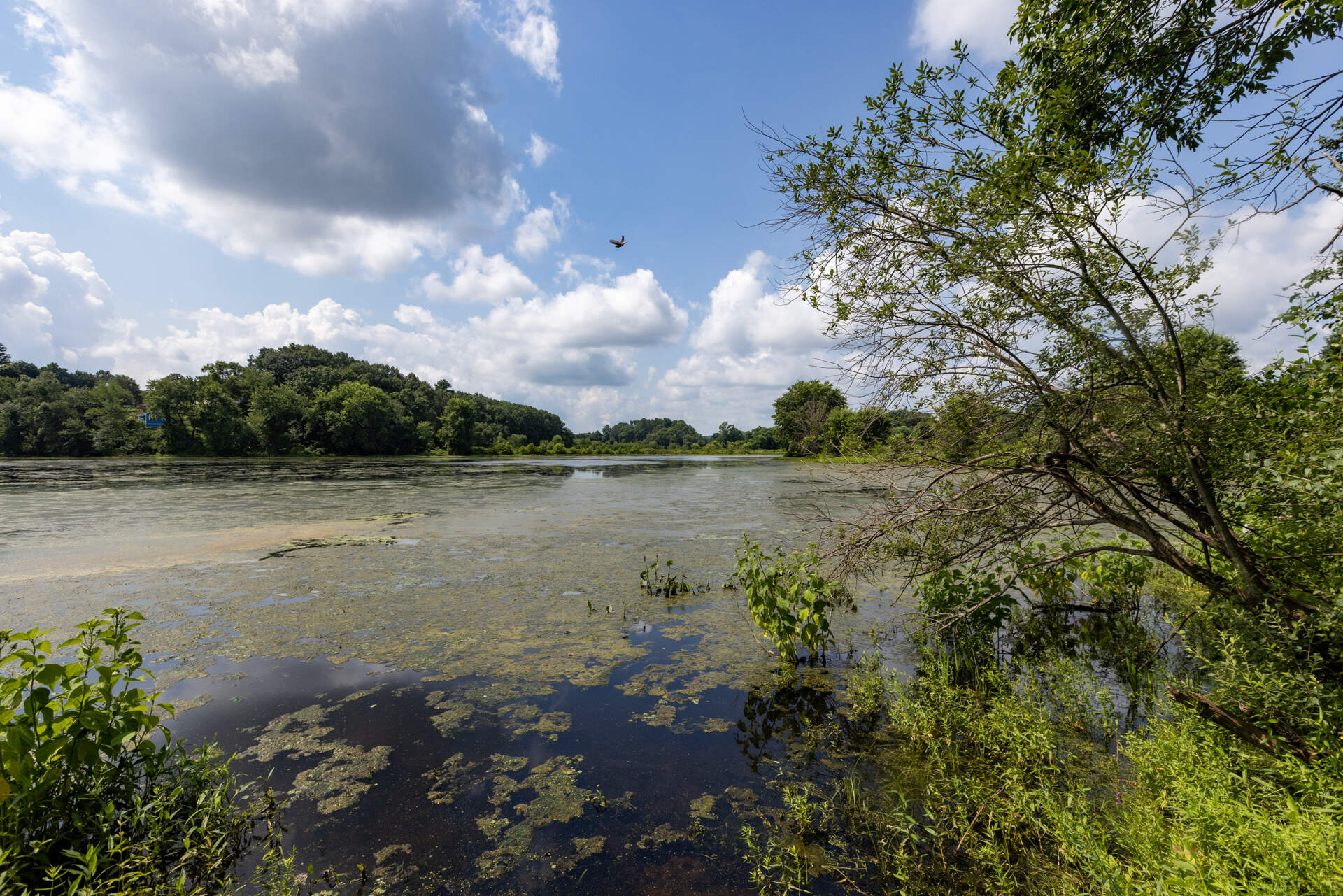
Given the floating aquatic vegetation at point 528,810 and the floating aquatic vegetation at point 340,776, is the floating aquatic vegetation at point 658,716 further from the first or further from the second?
the floating aquatic vegetation at point 340,776

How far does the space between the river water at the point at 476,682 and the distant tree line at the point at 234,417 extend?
52.2 metres

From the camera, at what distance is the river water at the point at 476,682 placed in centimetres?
331

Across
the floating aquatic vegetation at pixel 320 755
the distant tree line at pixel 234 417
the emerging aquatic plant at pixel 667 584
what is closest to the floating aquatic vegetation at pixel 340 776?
the floating aquatic vegetation at pixel 320 755

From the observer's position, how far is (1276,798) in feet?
8.88

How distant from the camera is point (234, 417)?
5488 cm

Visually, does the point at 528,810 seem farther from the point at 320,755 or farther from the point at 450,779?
the point at 320,755

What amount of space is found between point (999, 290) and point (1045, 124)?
1.32 m

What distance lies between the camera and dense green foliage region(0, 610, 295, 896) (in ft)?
8.26

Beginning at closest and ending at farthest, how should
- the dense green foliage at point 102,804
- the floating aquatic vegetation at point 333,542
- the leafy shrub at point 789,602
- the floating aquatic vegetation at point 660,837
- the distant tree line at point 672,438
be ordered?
the dense green foliage at point 102,804
the floating aquatic vegetation at point 660,837
the leafy shrub at point 789,602
the floating aquatic vegetation at point 333,542
the distant tree line at point 672,438

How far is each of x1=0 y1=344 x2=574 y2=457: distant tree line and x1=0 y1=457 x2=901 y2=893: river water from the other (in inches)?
2054

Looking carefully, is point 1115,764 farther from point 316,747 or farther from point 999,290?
point 316,747

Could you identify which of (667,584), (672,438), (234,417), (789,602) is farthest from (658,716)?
(672,438)

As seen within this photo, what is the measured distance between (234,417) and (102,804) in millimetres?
66925

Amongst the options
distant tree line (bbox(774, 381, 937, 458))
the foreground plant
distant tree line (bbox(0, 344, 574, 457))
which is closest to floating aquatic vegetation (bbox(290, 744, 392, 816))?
the foreground plant
